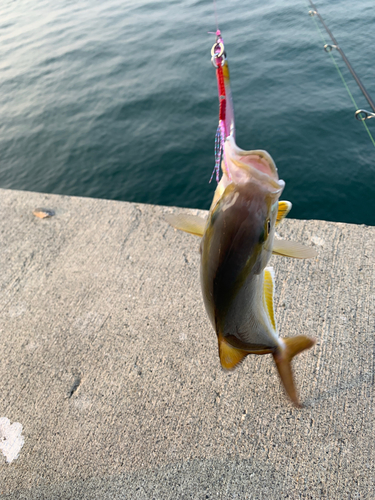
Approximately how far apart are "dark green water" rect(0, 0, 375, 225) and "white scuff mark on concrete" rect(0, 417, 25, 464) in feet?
14.0

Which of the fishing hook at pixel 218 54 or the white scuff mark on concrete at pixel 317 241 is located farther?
the white scuff mark on concrete at pixel 317 241

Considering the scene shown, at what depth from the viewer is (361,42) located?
9375 millimetres

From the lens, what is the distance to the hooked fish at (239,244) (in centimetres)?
118

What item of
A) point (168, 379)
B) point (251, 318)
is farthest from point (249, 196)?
point (168, 379)

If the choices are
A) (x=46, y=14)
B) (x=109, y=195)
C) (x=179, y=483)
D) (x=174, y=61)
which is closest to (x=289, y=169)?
(x=109, y=195)

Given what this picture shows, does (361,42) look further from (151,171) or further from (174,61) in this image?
(151,171)

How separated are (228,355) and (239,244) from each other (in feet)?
2.13

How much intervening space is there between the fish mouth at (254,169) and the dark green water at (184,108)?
4522 millimetres

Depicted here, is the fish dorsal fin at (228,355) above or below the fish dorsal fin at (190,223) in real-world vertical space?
below

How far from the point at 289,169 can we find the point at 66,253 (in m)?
4.12

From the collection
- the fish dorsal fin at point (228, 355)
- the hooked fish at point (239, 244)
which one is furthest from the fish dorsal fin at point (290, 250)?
the fish dorsal fin at point (228, 355)

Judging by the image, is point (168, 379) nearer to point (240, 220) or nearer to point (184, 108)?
point (240, 220)

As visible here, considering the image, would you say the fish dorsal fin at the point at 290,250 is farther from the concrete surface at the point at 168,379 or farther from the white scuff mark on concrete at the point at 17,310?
the white scuff mark on concrete at the point at 17,310

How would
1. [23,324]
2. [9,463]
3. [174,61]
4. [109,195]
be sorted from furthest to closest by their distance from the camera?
[174,61]
[109,195]
[23,324]
[9,463]
